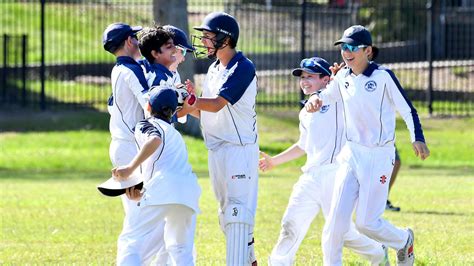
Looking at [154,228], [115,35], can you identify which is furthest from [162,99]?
[115,35]

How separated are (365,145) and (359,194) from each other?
1.35 feet

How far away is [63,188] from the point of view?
62.5ft

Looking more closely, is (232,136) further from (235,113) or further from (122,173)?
(122,173)

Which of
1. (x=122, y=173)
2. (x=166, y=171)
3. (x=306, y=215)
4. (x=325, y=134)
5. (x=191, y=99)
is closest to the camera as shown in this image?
(x=122, y=173)

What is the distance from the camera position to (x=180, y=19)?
25.9m

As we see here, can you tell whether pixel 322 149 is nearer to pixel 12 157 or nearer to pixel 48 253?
pixel 48 253

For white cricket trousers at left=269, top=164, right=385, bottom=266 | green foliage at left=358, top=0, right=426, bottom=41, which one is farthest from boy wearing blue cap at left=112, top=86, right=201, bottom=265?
green foliage at left=358, top=0, right=426, bottom=41

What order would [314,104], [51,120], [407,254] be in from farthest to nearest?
1. [51,120]
2. [407,254]
3. [314,104]

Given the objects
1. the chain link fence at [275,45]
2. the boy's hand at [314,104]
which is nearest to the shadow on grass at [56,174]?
the chain link fence at [275,45]

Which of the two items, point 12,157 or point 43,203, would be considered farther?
point 12,157

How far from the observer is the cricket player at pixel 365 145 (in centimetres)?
1035

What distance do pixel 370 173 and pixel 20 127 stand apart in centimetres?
1678

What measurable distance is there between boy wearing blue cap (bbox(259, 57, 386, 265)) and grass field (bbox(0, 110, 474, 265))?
0.88 m

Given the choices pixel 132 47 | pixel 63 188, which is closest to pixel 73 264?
pixel 132 47
